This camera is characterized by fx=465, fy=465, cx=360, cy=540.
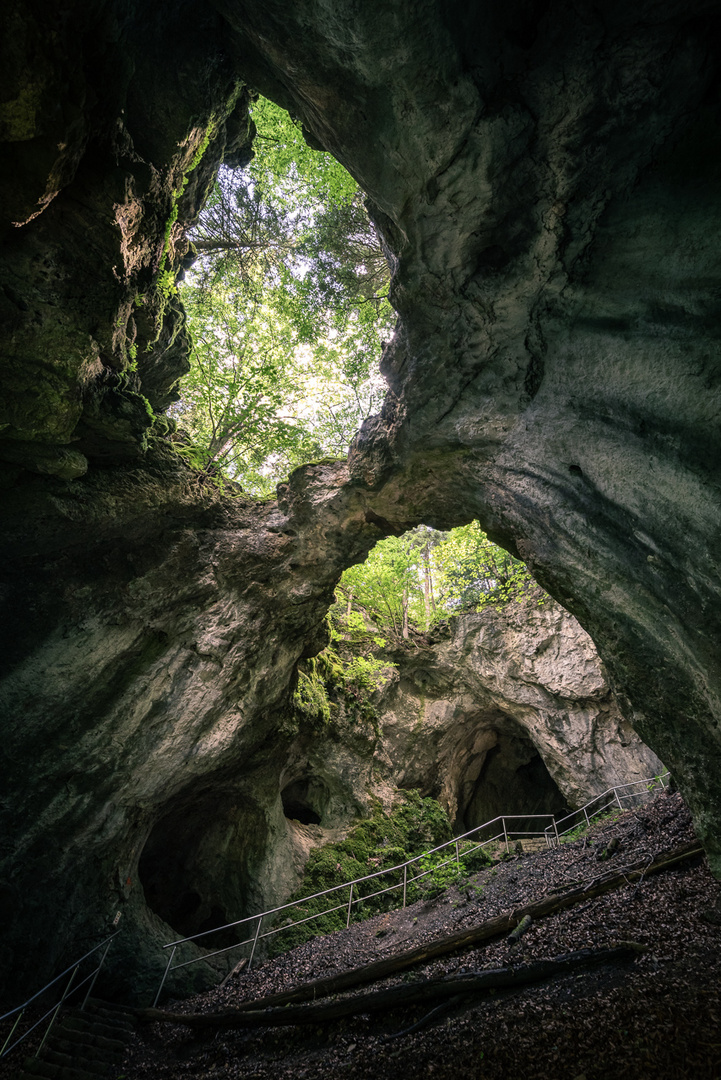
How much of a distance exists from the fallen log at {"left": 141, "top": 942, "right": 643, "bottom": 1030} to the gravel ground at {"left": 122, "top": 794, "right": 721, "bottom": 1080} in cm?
9

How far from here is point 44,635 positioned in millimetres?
7078

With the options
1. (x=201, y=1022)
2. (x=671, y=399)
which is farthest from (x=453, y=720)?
(x=671, y=399)

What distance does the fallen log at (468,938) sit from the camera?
570cm

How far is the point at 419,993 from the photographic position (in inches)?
187

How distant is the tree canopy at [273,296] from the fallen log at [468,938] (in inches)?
295

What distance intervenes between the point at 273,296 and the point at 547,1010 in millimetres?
12017

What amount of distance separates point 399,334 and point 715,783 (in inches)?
247

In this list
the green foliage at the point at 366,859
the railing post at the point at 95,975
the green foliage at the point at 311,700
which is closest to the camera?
the railing post at the point at 95,975

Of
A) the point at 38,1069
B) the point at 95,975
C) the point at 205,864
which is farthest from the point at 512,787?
A: the point at 38,1069

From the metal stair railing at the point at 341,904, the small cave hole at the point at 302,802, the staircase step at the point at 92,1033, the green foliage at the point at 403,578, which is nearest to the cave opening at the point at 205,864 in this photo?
the metal stair railing at the point at 341,904

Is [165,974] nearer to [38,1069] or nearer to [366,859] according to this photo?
[38,1069]

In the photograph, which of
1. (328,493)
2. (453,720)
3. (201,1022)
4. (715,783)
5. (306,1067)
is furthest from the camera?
(453,720)

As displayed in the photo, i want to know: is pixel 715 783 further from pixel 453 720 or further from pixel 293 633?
pixel 453 720

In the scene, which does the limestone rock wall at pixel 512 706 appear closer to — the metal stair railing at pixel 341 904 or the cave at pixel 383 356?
the metal stair railing at pixel 341 904
